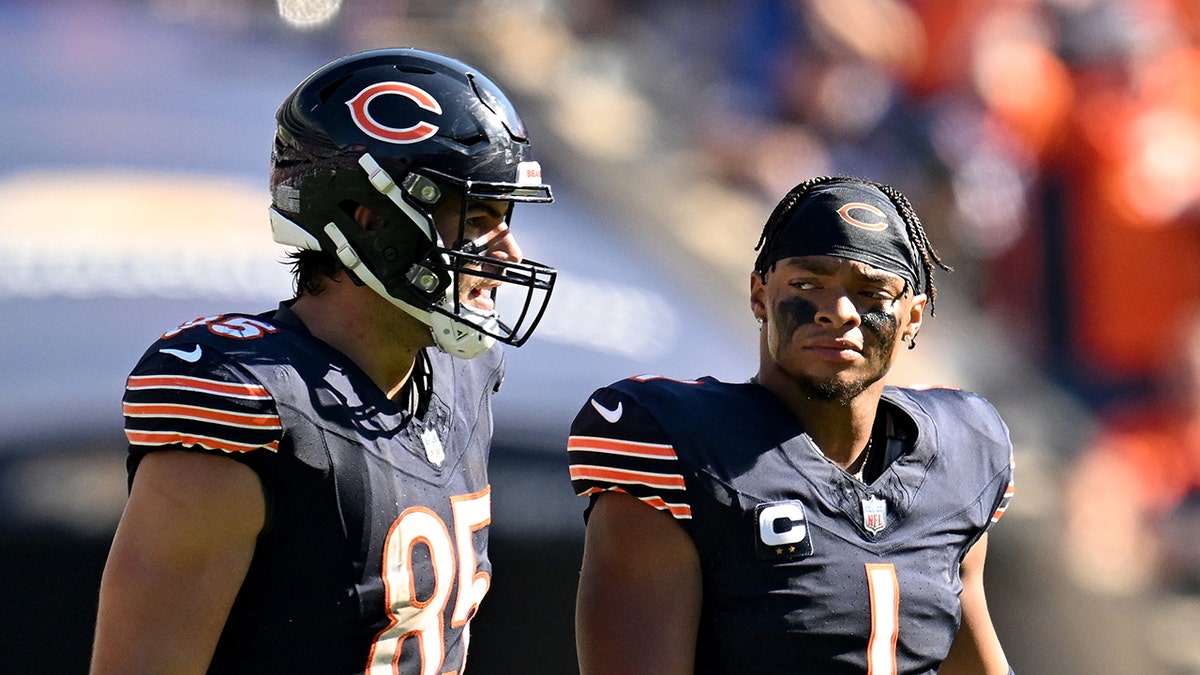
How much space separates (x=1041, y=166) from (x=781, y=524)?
4.03m

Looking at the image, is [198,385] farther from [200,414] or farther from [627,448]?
[627,448]

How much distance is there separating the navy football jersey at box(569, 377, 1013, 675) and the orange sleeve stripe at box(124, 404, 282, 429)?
1.61ft

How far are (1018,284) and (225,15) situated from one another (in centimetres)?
300

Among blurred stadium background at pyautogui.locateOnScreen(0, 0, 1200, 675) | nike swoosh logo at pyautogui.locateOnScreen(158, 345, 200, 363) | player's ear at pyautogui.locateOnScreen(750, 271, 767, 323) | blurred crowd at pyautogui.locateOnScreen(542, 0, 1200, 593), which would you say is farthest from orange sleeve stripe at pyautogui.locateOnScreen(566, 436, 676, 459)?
blurred crowd at pyautogui.locateOnScreen(542, 0, 1200, 593)

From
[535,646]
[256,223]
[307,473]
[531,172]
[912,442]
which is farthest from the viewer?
[256,223]

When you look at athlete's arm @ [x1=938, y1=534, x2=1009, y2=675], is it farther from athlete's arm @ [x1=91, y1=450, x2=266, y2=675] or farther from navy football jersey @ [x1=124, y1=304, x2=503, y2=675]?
athlete's arm @ [x1=91, y1=450, x2=266, y2=675]

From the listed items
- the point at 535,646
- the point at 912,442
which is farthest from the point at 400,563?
the point at 535,646

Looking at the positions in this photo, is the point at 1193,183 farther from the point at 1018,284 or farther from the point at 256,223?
the point at 256,223

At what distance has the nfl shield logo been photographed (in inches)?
87.8

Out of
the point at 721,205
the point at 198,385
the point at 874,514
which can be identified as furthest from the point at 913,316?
the point at 721,205

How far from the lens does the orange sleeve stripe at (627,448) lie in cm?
216

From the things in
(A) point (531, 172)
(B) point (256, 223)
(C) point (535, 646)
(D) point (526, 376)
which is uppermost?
(A) point (531, 172)

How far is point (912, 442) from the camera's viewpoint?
2381 mm

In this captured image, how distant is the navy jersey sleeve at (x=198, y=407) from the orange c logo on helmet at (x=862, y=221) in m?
0.86
